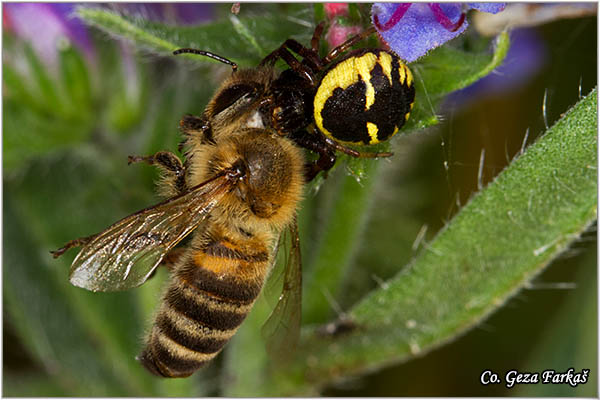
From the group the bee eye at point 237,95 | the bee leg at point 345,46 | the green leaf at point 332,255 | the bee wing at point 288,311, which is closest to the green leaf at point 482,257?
the green leaf at point 332,255

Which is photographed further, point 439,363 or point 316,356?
point 439,363

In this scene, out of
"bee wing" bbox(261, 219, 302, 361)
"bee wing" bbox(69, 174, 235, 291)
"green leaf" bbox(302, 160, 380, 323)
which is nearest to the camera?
"bee wing" bbox(69, 174, 235, 291)

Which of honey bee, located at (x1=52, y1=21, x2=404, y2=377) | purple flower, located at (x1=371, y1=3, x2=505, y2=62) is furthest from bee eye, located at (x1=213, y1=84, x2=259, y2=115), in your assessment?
purple flower, located at (x1=371, y1=3, x2=505, y2=62)

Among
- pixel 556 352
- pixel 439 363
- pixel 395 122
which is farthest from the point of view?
pixel 439 363

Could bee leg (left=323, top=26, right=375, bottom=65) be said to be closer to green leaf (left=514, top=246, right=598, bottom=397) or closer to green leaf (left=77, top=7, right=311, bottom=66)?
green leaf (left=77, top=7, right=311, bottom=66)

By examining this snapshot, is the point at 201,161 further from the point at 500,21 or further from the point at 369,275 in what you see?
the point at 369,275

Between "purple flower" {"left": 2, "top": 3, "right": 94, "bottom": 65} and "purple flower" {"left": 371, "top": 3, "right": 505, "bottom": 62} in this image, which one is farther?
"purple flower" {"left": 2, "top": 3, "right": 94, "bottom": 65}

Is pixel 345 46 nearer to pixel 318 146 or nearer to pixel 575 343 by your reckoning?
pixel 318 146

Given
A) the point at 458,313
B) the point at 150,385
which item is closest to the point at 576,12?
the point at 458,313

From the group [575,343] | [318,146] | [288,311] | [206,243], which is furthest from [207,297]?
[575,343]
